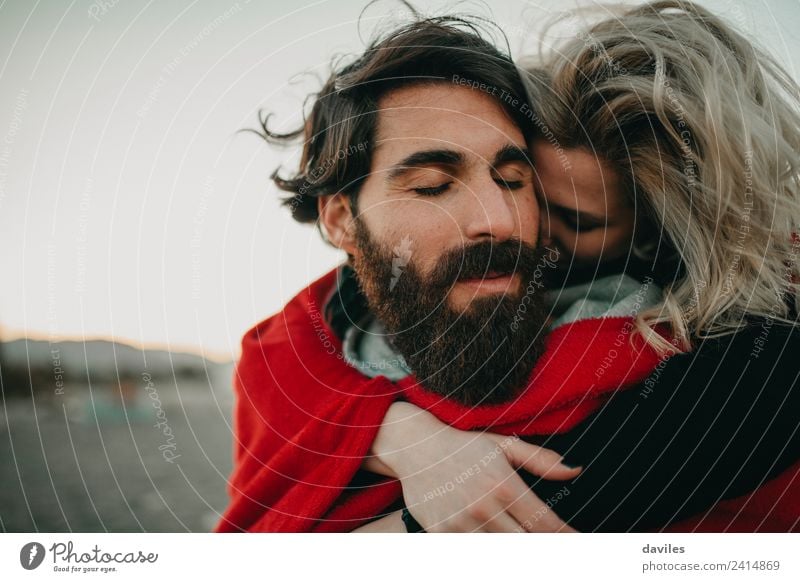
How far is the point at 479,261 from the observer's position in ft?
3.33

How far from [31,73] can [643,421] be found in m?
1.02

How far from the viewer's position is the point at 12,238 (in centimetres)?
110

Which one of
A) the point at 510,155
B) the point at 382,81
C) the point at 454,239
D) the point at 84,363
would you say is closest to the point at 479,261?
the point at 454,239

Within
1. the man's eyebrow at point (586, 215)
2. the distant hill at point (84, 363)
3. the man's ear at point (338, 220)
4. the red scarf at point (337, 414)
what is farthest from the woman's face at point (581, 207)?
the distant hill at point (84, 363)

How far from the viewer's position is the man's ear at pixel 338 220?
41.8 inches

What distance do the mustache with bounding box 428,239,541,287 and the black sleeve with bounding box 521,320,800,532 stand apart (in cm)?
23

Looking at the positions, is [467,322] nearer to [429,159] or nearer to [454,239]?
[454,239]

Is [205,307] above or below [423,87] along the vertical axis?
below

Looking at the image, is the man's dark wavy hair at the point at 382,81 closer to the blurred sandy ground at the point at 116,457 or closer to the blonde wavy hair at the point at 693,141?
the blonde wavy hair at the point at 693,141

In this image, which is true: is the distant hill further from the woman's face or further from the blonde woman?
the woman's face

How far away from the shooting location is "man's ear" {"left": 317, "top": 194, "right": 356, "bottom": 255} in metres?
1.06
